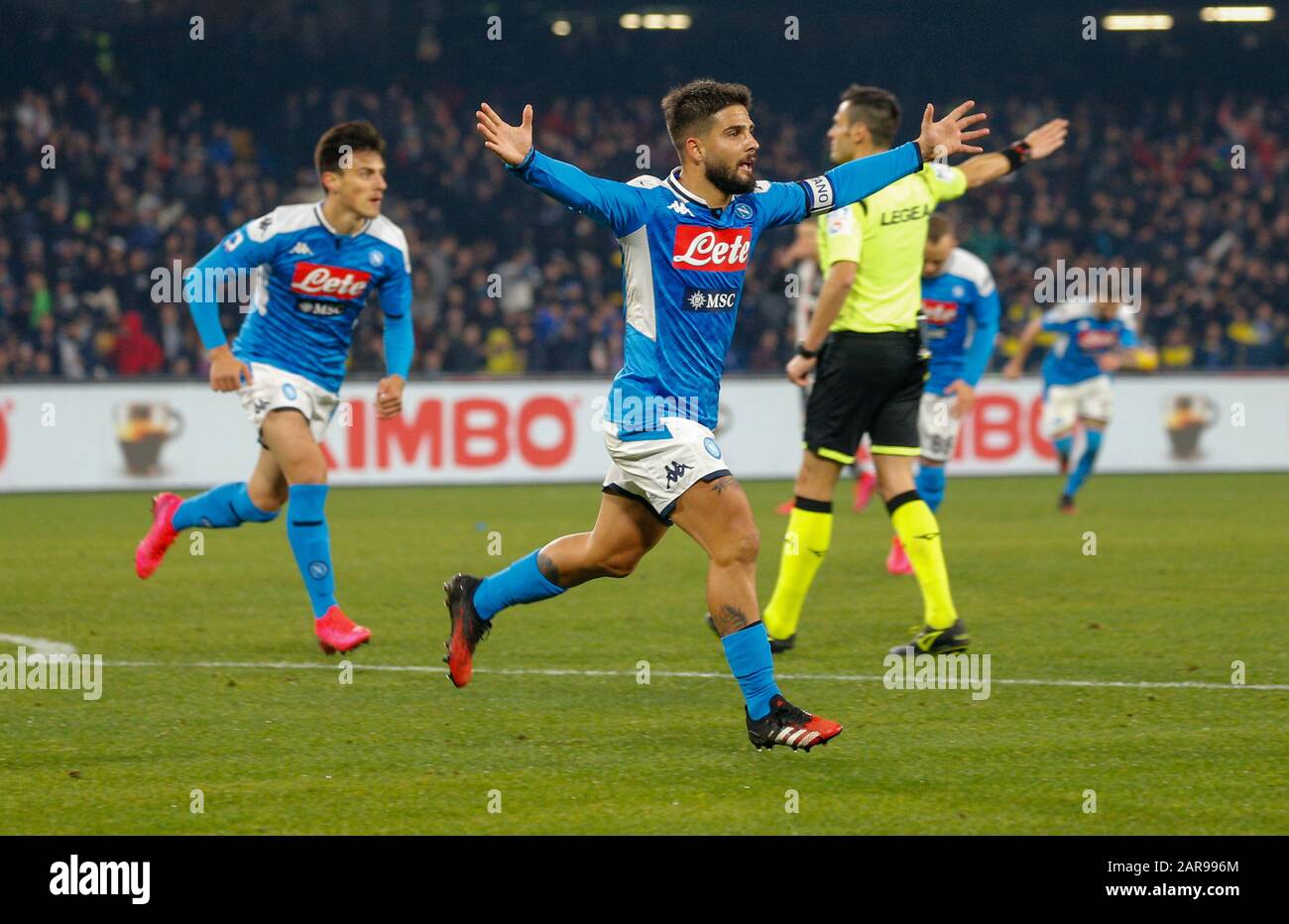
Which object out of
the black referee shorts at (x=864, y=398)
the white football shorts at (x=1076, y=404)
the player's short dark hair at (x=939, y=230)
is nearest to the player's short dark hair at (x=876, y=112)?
the black referee shorts at (x=864, y=398)

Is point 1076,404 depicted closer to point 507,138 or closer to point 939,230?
point 939,230

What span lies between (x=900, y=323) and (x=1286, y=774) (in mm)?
3183

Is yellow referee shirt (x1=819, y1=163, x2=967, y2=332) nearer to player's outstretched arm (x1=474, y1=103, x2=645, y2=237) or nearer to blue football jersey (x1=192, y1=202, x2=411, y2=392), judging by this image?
blue football jersey (x1=192, y1=202, x2=411, y2=392)

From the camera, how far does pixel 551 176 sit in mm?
5520

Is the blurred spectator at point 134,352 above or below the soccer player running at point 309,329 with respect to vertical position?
above

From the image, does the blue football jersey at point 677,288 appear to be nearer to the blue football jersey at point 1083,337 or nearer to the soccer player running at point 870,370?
the soccer player running at point 870,370

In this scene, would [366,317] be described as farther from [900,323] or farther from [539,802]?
[539,802]

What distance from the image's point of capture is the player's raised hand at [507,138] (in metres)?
5.44

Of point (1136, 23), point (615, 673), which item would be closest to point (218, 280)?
point (615, 673)

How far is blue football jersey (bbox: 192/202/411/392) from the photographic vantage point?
328 inches

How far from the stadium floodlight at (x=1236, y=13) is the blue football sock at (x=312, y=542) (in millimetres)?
24431

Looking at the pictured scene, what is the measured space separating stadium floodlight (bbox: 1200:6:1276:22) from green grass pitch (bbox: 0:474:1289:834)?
19.5m

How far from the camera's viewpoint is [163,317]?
2047 centimetres
